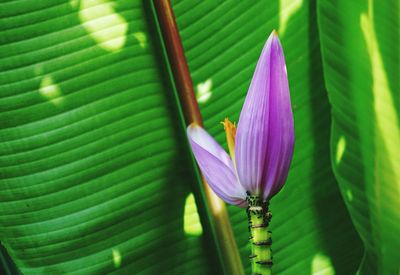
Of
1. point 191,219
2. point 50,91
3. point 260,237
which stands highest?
point 50,91

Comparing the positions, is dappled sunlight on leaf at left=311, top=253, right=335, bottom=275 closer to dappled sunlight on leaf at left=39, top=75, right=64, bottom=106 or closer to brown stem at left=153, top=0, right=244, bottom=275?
brown stem at left=153, top=0, right=244, bottom=275

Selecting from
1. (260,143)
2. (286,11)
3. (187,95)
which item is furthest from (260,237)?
(286,11)

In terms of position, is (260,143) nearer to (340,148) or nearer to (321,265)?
(340,148)

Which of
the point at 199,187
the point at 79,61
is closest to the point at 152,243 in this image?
the point at 199,187

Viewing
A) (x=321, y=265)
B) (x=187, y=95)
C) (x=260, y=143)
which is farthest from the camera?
(x=321, y=265)

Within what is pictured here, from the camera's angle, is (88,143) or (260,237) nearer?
(260,237)

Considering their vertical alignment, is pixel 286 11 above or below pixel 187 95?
above

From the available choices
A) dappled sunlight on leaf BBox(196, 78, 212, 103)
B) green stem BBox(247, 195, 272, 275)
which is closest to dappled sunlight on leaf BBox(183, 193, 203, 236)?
dappled sunlight on leaf BBox(196, 78, 212, 103)
